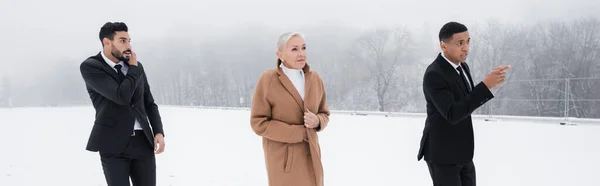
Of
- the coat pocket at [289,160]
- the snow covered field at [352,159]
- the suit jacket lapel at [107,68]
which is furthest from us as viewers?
the snow covered field at [352,159]

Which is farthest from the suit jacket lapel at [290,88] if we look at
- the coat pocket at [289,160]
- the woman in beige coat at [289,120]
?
the coat pocket at [289,160]

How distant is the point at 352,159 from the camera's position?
25.6 feet

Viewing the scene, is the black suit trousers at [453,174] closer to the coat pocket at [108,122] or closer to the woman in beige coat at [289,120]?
the woman in beige coat at [289,120]

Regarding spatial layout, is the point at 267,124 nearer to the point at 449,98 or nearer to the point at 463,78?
the point at 449,98

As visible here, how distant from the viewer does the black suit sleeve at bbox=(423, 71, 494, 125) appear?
2.47 meters

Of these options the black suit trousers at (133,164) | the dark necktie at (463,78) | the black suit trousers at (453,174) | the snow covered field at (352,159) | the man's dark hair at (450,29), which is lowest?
the snow covered field at (352,159)

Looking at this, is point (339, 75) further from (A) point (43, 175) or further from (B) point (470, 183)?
(B) point (470, 183)

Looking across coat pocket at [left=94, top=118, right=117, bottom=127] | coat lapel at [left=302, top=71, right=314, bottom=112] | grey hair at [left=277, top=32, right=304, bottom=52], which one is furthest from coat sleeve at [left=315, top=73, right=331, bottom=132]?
coat pocket at [left=94, top=118, right=117, bottom=127]

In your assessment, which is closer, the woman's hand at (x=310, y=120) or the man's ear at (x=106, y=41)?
the woman's hand at (x=310, y=120)

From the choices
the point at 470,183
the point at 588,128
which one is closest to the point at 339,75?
the point at 588,128

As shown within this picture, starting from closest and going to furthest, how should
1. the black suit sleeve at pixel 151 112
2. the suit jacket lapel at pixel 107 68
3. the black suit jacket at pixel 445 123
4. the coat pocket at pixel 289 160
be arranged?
the black suit jacket at pixel 445 123 → the coat pocket at pixel 289 160 → the suit jacket lapel at pixel 107 68 → the black suit sleeve at pixel 151 112

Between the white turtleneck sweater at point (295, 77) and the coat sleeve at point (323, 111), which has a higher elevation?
the white turtleneck sweater at point (295, 77)

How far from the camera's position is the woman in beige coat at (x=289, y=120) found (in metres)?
2.74

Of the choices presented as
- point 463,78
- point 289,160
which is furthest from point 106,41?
point 463,78
